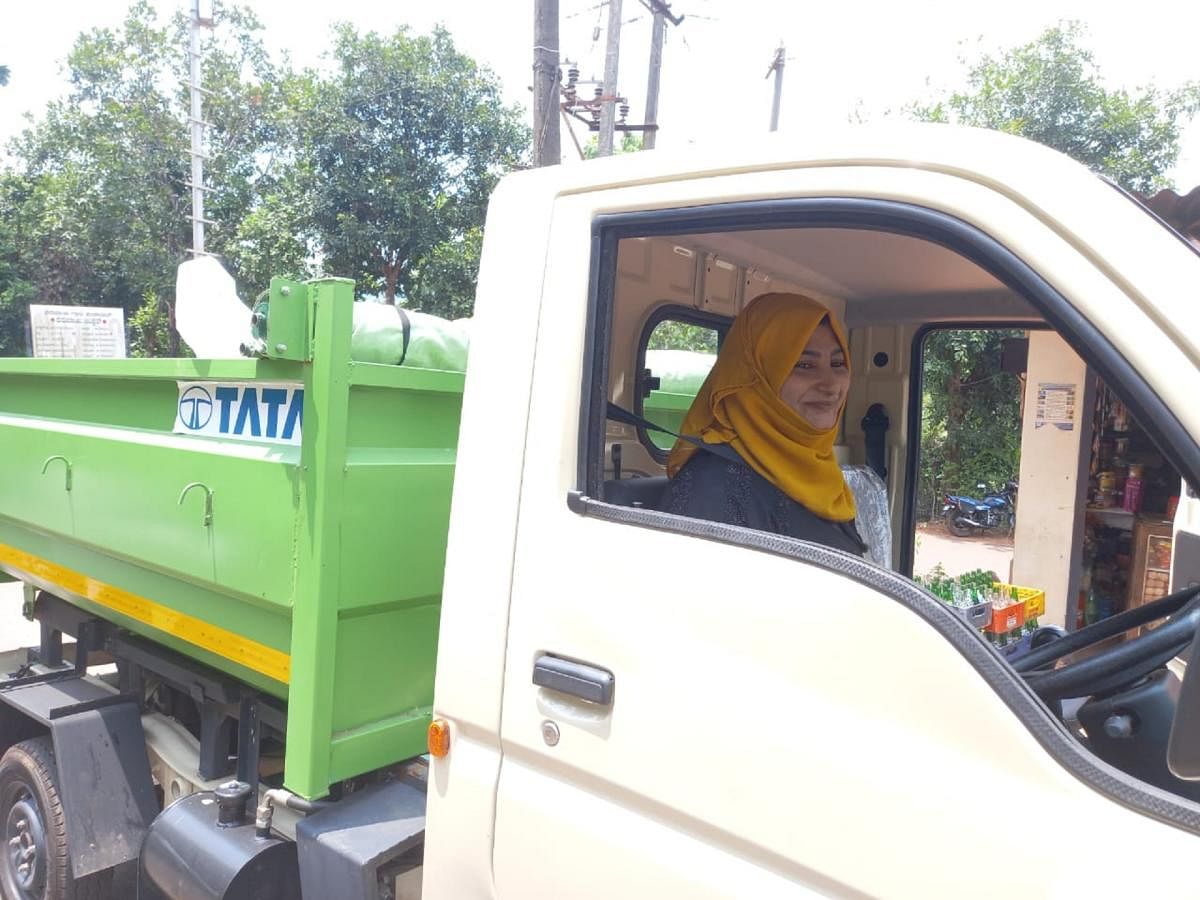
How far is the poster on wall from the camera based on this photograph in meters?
6.16

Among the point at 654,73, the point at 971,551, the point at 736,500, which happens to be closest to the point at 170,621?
the point at 736,500

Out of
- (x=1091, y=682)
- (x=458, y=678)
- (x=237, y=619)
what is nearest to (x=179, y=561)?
(x=237, y=619)

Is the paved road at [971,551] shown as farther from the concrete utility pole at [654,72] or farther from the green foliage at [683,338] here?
the concrete utility pole at [654,72]

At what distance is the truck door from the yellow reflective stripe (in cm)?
→ 85

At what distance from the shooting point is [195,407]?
2.30m

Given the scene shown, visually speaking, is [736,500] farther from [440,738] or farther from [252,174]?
[252,174]

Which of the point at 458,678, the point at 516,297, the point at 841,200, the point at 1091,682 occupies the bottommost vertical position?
the point at 458,678

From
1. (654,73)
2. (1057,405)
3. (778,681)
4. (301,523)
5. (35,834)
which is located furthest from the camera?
(654,73)

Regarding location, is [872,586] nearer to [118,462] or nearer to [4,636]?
[118,462]

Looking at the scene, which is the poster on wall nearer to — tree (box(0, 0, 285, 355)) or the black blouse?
the black blouse

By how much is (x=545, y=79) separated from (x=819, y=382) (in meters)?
7.76

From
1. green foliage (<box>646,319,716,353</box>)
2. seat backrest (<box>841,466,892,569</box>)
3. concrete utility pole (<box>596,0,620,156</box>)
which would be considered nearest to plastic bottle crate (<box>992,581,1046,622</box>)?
seat backrest (<box>841,466,892,569</box>)

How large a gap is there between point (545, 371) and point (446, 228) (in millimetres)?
16404

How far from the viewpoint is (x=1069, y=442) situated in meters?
6.16
